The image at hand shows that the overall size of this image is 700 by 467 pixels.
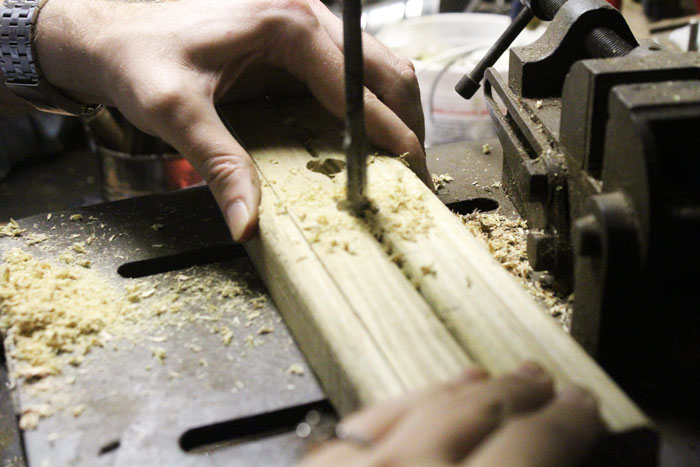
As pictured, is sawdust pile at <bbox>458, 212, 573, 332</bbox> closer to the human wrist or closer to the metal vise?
the metal vise

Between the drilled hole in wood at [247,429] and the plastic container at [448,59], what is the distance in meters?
1.50

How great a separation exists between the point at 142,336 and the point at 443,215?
0.51m

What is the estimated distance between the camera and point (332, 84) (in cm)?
133

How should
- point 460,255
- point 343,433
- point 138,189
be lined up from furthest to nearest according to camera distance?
point 138,189
point 460,255
point 343,433

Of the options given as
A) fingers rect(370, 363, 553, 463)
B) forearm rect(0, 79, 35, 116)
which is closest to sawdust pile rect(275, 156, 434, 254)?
fingers rect(370, 363, 553, 463)

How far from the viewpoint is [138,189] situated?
240cm

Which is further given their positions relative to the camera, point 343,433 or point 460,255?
point 460,255

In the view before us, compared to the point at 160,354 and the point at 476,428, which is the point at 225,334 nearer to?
the point at 160,354

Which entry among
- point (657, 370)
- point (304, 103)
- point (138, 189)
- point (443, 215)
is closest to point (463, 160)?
point (304, 103)

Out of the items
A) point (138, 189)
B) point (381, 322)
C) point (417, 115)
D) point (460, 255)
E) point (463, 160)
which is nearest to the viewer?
point (381, 322)

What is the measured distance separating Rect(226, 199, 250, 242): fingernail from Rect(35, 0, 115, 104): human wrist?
453 millimetres

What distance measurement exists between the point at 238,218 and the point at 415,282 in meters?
0.32

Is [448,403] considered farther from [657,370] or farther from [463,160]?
[463,160]

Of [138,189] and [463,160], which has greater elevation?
[463,160]
